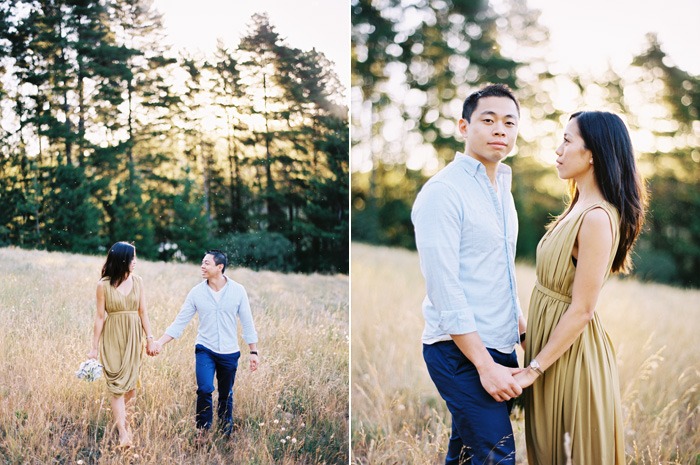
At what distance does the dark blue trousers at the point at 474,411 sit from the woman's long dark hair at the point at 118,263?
1437 millimetres

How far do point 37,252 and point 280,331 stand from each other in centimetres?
123

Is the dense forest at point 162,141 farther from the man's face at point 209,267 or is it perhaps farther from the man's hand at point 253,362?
the man's hand at point 253,362

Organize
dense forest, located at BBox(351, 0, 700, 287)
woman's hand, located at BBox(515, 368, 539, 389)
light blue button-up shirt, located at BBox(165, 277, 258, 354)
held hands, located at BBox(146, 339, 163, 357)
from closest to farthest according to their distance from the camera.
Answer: woman's hand, located at BBox(515, 368, 539, 389), held hands, located at BBox(146, 339, 163, 357), light blue button-up shirt, located at BBox(165, 277, 258, 354), dense forest, located at BBox(351, 0, 700, 287)

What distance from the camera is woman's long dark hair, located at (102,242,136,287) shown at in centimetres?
288

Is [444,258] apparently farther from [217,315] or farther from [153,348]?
[153,348]

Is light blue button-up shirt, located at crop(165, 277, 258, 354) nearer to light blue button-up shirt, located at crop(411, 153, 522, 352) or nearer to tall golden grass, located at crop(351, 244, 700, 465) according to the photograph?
tall golden grass, located at crop(351, 244, 700, 465)

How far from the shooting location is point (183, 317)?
3.09 m

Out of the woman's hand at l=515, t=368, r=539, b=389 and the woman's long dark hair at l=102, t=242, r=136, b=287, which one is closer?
the woman's hand at l=515, t=368, r=539, b=389

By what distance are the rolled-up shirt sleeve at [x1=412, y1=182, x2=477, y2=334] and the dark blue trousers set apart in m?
0.18

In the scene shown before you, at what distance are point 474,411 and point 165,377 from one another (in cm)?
145

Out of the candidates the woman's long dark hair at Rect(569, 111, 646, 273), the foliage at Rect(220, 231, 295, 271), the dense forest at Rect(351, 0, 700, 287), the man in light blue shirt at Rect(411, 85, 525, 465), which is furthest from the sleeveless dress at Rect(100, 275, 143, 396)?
the dense forest at Rect(351, 0, 700, 287)

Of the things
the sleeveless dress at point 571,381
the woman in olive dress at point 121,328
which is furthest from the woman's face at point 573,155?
the woman in olive dress at point 121,328

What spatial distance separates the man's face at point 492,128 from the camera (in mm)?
2416

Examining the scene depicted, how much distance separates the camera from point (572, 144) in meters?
2.56
